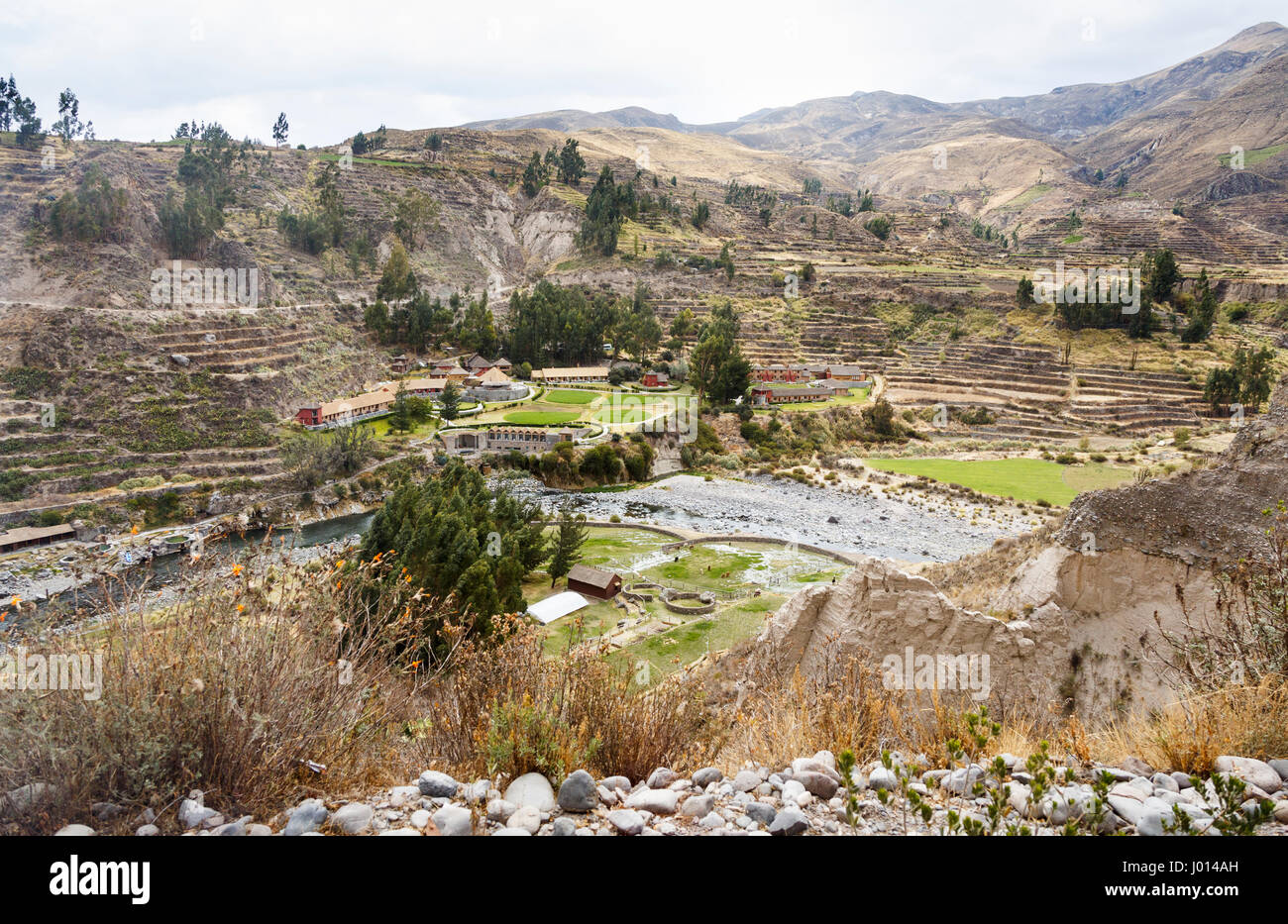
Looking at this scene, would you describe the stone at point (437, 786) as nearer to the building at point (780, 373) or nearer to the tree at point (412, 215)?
the building at point (780, 373)

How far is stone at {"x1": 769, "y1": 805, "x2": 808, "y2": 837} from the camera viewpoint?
100 inches

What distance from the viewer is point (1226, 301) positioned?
6138 cm

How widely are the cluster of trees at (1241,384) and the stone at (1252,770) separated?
157ft

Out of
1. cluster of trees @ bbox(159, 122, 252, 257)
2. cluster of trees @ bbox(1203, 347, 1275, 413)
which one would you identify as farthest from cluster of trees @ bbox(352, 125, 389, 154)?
cluster of trees @ bbox(1203, 347, 1275, 413)

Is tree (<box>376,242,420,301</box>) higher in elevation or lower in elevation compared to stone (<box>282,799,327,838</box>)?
higher

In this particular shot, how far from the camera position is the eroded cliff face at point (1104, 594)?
5.92 meters

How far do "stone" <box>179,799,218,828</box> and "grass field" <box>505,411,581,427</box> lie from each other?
36.2 meters

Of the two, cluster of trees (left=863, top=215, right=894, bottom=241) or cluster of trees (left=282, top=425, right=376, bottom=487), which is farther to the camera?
cluster of trees (left=863, top=215, right=894, bottom=241)

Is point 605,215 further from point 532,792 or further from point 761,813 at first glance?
point 761,813

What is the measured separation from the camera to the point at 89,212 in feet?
142

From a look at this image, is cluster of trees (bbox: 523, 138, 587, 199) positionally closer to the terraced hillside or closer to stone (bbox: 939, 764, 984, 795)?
the terraced hillside

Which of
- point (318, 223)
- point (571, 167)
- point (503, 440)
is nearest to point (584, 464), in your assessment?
point (503, 440)

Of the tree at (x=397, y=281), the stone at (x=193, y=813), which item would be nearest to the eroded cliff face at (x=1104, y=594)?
the stone at (x=193, y=813)
